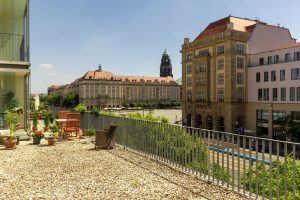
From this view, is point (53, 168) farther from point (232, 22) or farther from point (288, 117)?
point (232, 22)

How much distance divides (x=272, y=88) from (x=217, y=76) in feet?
34.1

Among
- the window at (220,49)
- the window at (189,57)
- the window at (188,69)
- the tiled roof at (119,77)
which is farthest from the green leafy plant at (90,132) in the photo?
the tiled roof at (119,77)

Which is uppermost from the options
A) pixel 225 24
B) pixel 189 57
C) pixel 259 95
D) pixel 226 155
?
pixel 225 24

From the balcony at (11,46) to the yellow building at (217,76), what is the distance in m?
38.0

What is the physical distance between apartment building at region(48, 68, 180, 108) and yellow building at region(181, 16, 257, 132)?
88.0 meters

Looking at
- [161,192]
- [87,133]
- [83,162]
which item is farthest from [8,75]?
[161,192]

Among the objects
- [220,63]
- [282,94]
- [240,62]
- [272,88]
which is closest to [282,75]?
[272,88]

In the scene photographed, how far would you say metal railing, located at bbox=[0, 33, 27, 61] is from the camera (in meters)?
16.5

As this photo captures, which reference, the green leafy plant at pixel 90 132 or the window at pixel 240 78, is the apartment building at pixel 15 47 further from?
the window at pixel 240 78

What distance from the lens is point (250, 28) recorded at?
168 ft

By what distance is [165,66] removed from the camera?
600ft

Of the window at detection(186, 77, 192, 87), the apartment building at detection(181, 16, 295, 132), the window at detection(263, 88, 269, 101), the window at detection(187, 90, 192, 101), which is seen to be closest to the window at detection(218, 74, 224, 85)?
the apartment building at detection(181, 16, 295, 132)

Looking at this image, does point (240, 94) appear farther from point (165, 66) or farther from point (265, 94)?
point (165, 66)

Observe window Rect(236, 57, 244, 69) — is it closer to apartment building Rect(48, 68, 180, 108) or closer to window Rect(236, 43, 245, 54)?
window Rect(236, 43, 245, 54)
